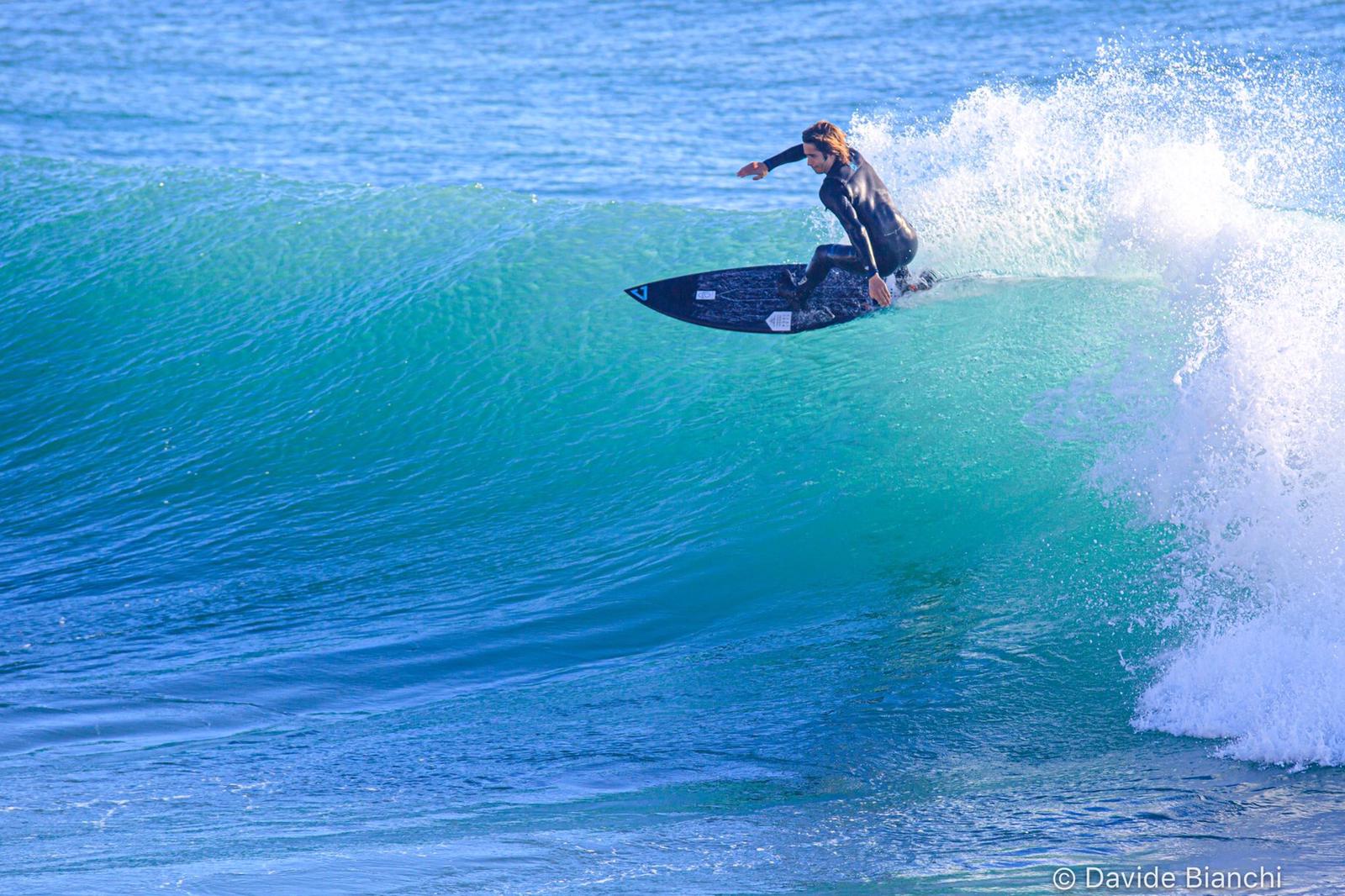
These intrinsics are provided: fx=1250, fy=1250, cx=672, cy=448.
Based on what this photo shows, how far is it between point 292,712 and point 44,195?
1023 cm

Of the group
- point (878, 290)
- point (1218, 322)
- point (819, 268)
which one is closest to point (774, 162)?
point (819, 268)

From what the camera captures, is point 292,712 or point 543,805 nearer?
point 543,805

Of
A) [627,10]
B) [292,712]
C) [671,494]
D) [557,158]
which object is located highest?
[627,10]

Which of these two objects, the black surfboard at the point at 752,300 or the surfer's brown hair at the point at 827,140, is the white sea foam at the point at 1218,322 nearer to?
the black surfboard at the point at 752,300

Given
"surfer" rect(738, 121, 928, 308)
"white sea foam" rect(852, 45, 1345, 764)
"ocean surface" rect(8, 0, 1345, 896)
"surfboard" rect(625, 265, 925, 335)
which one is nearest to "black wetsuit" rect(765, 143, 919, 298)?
"surfer" rect(738, 121, 928, 308)

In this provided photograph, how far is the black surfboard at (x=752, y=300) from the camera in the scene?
916cm

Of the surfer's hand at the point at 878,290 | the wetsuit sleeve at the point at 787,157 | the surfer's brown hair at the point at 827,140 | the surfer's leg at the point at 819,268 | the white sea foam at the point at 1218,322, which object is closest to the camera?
the white sea foam at the point at 1218,322

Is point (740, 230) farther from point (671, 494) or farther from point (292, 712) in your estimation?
point (292, 712)

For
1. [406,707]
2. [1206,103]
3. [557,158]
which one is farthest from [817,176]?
[406,707]

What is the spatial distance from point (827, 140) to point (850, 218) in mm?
529

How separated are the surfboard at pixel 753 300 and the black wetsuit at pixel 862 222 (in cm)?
34

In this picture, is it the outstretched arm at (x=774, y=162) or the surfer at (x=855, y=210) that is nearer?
the surfer at (x=855, y=210)

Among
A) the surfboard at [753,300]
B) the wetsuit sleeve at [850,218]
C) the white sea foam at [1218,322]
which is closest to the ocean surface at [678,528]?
the white sea foam at [1218,322]

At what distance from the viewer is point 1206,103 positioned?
14.2 m
